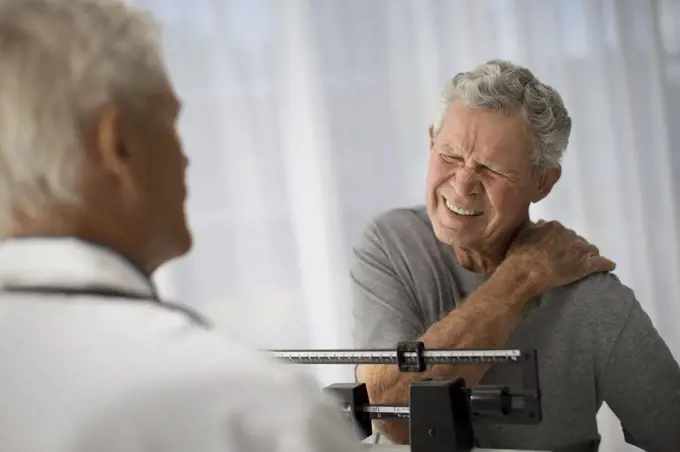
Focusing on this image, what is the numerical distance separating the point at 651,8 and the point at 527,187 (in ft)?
1.67

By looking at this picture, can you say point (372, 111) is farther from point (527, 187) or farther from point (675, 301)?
point (675, 301)

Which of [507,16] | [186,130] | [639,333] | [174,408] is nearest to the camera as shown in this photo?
[174,408]

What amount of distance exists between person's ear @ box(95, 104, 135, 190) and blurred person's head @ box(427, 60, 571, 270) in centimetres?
71

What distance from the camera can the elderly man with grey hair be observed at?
1143 mm

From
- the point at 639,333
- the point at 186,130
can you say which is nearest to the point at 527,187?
the point at 639,333

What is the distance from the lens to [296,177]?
4.63 ft

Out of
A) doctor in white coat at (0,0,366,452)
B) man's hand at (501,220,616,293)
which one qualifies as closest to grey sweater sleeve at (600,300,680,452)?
man's hand at (501,220,616,293)

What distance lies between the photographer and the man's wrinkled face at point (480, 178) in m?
1.17

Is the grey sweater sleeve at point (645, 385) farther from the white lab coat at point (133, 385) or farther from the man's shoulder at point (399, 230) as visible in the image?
the white lab coat at point (133, 385)

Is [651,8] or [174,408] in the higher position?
[651,8]

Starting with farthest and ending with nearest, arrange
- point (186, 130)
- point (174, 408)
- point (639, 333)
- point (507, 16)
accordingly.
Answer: point (507, 16) < point (186, 130) < point (639, 333) < point (174, 408)

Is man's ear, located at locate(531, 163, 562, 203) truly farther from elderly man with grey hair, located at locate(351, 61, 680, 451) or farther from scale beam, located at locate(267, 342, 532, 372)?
scale beam, located at locate(267, 342, 532, 372)

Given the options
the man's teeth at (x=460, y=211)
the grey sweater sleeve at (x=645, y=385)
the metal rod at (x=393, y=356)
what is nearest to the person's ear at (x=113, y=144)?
the metal rod at (x=393, y=356)

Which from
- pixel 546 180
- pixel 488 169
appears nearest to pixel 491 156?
pixel 488 169
